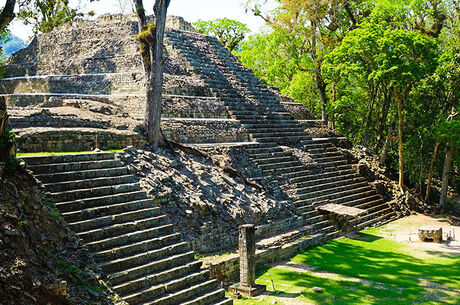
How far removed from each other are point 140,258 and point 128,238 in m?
0.46

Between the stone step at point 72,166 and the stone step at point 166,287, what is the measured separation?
2883 mm

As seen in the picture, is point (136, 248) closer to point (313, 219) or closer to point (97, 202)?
point (97, 202)

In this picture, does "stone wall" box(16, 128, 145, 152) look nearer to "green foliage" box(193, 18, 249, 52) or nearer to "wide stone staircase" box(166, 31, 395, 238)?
"wide stone staircase" box(166, 31, 395, 238)

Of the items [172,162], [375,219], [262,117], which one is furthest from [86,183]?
[375,219]

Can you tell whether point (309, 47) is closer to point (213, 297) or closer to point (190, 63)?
point (190, 63)

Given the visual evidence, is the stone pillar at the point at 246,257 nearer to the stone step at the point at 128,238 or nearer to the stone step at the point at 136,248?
the stone step at the point at 136,248

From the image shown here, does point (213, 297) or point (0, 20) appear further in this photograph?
point (213, 297)

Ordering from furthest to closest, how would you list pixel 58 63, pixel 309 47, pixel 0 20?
pixel 309 47, pixel 58 63, pixel 0 20

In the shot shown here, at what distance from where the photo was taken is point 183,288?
24.7ft

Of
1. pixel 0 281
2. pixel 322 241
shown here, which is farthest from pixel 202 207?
pixel 0 281

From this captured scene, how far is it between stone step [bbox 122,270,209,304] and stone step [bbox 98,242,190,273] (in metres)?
0.49

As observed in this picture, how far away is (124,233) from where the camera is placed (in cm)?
777

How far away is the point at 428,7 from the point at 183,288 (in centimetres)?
1604

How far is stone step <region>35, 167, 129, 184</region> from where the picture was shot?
7868mm
